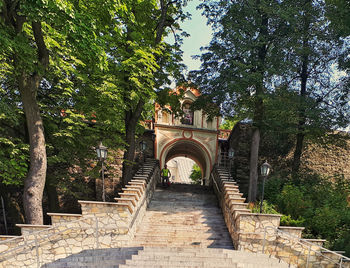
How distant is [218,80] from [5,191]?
494 inches

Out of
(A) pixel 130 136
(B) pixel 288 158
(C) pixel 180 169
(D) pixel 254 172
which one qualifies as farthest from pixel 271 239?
(C) pixel 180 169

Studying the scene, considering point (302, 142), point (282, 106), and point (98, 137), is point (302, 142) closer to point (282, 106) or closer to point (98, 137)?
point (282, 106)

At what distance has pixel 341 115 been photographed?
10.8m

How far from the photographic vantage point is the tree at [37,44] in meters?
4.75

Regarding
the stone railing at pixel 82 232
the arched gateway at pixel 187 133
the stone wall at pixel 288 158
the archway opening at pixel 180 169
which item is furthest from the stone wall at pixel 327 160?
the archway opening at pixel 180 169

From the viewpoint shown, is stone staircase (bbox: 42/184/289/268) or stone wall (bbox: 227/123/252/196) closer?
stone staircase (bbox: 42/184/289/268)

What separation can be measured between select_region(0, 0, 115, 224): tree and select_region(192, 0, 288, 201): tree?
18.9ft

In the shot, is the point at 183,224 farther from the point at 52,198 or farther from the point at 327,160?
the point at 327,160

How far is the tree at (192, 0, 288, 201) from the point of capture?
9.15m

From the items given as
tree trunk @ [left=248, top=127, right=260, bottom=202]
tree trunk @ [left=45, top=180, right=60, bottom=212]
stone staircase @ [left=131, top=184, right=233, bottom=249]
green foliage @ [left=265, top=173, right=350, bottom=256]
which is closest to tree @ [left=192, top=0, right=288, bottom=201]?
tree trunk @ [left=248, top=127, right=260, bottom=202]

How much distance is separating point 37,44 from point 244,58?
865 centimetres

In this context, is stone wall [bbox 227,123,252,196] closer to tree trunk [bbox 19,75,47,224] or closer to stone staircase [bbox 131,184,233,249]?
stone staircase [bbox 131,184,233,249]

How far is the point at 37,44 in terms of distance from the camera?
5.99 m

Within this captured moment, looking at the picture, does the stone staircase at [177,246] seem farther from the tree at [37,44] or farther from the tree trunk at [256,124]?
the tree at [37,44]
